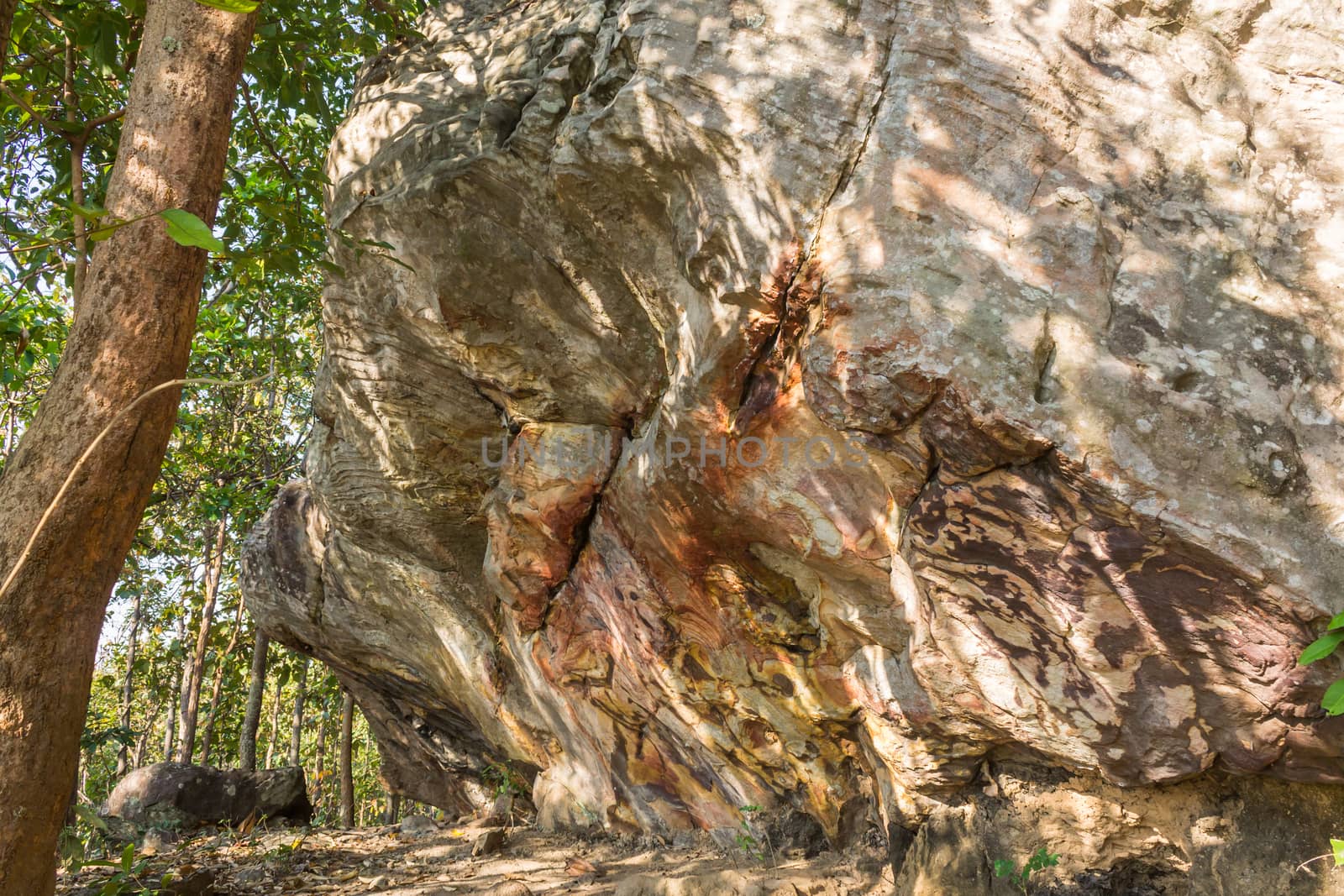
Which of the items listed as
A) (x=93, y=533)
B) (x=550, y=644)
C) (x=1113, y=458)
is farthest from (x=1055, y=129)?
(x=550, y=644)

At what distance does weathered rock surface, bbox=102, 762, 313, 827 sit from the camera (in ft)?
29.4

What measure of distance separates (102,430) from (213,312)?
9146mm

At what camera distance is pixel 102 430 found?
2496 mm

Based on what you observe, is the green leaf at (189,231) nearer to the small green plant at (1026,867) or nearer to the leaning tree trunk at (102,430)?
the leaning tree trunk at (102,430)

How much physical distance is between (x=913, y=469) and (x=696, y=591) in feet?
6.39

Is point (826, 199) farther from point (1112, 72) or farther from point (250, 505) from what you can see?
point (250, 505)

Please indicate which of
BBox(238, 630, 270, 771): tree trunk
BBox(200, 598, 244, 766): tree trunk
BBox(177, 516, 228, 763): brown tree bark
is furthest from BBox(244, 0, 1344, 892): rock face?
BBox(200, 598, 244, 766): tree trunk

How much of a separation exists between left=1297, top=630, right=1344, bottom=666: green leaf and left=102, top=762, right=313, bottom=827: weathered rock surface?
32.1ft

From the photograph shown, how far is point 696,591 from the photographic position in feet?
17.5

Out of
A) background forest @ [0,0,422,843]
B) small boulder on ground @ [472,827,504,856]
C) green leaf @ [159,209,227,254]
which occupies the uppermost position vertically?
background forest @ [0,0,422,843]

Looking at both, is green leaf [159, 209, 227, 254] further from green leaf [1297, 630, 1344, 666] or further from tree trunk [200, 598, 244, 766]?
tree trunk [200, 598, 244, 766]

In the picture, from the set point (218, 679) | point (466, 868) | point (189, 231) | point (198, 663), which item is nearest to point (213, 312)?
point (198, 663)

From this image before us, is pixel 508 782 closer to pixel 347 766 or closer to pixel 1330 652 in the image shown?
pixel 347 766

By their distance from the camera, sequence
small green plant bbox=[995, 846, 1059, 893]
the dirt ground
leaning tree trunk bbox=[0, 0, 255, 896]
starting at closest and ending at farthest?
leaning tree trunk bbox=[0, 0, 255, 896] < small green plant bbox=[995, 846, 1059, 893] < the dirt ground
